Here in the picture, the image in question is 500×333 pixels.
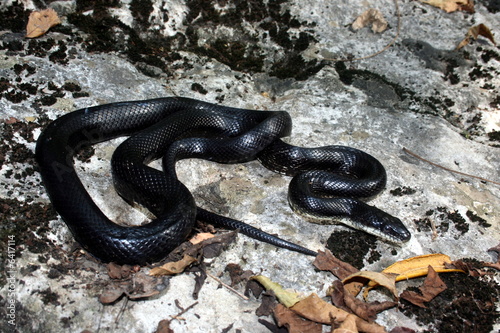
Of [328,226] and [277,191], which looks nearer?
[328,226]

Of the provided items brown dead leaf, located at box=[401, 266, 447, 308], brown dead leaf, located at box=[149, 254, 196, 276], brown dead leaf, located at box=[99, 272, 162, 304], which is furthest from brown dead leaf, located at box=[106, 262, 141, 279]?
brown dead leaf, located at box=[401, 266, 447, 308]

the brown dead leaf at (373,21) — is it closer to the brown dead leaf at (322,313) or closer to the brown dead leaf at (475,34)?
the brown dead leaf at (475,34)

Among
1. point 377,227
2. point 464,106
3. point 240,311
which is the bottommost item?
point 240,311

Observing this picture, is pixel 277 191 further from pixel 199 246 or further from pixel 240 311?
pixel 240 311

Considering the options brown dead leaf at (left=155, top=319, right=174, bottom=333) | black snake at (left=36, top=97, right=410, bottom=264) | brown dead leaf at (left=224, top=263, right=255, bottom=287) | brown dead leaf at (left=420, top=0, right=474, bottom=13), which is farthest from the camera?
brown dead leaf at (left=420, top=0, right=474, bottom=13)

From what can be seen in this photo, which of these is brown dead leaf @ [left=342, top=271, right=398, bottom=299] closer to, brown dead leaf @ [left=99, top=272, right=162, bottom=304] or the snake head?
the snake head

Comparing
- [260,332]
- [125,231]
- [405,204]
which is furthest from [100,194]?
[405,204]

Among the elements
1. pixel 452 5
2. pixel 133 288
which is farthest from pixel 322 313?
Answer: pixel 452 5
